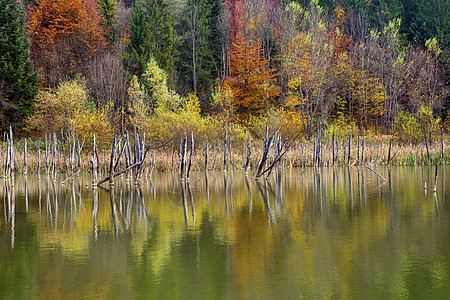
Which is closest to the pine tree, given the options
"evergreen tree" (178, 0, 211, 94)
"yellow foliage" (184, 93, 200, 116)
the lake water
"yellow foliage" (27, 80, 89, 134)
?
"yellow foliage" (27, 80, 89, 134)

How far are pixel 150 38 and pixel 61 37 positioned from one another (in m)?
6.86

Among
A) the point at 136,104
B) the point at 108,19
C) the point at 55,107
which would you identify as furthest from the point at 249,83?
the point at 55,107

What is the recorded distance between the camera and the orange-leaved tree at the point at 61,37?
136 feet

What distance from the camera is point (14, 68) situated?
3262 cm

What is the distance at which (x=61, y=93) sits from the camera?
109 ft

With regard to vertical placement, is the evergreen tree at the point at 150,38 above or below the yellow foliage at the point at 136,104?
above

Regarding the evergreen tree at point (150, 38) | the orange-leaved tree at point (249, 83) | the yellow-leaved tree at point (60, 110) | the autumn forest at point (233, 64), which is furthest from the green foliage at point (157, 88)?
the yellow-leaved tree at point (60, 110)

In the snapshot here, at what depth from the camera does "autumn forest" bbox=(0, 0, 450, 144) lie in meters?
33.8

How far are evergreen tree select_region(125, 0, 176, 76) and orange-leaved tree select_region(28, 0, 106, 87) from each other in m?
3.14

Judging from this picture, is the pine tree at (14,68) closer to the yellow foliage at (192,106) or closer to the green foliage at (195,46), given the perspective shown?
the yellow foliage at (192,106)

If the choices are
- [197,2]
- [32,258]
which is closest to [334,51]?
[197,2]

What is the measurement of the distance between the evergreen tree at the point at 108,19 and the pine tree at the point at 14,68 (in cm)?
1241

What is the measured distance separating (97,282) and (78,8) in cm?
4114

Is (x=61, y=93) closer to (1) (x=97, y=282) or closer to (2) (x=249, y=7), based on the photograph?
(2) (x=249, y=7)
